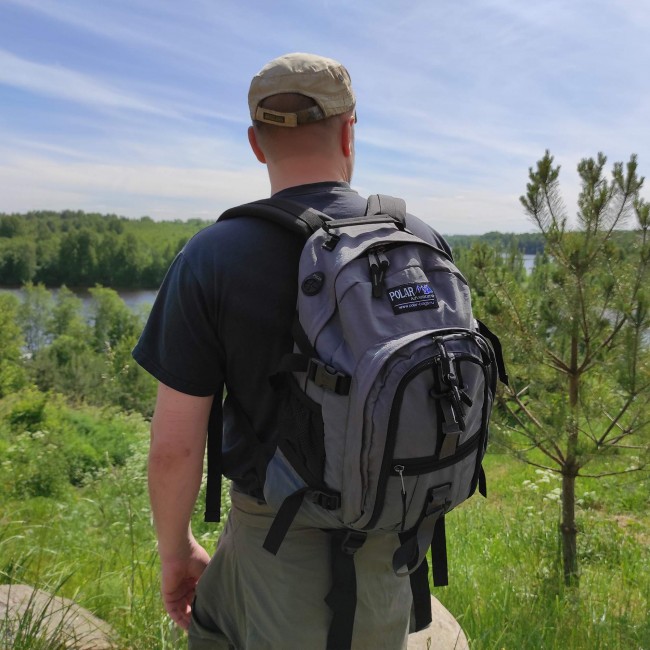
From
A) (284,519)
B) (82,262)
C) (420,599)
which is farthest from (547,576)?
(82,262)

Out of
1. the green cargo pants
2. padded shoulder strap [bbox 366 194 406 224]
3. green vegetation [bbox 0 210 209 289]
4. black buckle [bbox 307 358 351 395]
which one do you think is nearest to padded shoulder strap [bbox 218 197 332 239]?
padded shoulder strap [bbox 366 194 406 224]

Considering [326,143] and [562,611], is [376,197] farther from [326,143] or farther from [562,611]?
[562,611]

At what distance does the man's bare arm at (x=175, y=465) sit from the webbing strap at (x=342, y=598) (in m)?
0.38

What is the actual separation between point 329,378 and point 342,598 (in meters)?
0.54

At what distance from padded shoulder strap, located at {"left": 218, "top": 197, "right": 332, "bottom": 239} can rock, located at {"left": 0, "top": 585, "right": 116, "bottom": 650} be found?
5.03 ft

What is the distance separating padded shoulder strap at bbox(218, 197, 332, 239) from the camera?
122 cm

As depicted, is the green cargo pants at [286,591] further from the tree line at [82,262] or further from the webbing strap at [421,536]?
the tree line at [82,262]

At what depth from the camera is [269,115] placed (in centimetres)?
129

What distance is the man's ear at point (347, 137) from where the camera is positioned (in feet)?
4.43

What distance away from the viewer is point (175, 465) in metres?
1.31

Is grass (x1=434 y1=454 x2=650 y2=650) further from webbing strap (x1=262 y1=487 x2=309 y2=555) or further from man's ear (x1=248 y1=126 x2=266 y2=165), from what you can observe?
man's ear (x1=248 y1=126 x2=266 y2=165)

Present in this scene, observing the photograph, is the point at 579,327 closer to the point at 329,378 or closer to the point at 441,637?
the point at 441,637

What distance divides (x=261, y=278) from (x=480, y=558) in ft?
10.8

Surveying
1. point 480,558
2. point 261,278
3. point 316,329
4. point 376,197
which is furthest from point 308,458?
point 480,558
